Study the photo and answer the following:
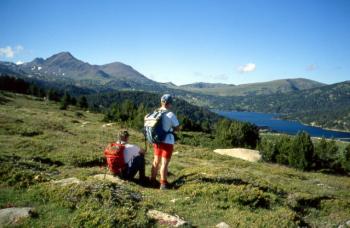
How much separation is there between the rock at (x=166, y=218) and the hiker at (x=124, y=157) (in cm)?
407

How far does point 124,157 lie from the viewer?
13.3 meters

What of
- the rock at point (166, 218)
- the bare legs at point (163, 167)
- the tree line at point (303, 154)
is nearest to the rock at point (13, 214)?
the rock at point (166, 218)

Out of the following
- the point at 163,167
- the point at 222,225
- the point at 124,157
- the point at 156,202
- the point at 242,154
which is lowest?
the point at 242,154

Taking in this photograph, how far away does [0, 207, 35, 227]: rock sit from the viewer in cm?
811

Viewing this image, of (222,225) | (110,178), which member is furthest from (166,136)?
(222,225)

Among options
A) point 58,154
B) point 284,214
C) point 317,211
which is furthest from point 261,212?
point 58,154

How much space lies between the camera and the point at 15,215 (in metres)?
8.41

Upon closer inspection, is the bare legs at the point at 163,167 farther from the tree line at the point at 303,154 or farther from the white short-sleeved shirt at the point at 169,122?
the tree line at the point at 303,154

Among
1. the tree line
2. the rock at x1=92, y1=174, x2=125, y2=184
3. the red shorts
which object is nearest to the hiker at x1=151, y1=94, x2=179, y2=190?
the red shorts

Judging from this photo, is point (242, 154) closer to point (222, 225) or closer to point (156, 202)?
point (156, 202)

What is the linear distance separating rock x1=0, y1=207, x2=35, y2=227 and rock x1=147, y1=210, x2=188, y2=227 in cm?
329

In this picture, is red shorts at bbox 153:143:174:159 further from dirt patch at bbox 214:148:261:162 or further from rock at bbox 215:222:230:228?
dirt patch at bbox 214:148:261:162

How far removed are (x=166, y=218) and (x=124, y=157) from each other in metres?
4.73

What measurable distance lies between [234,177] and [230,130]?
262ft
